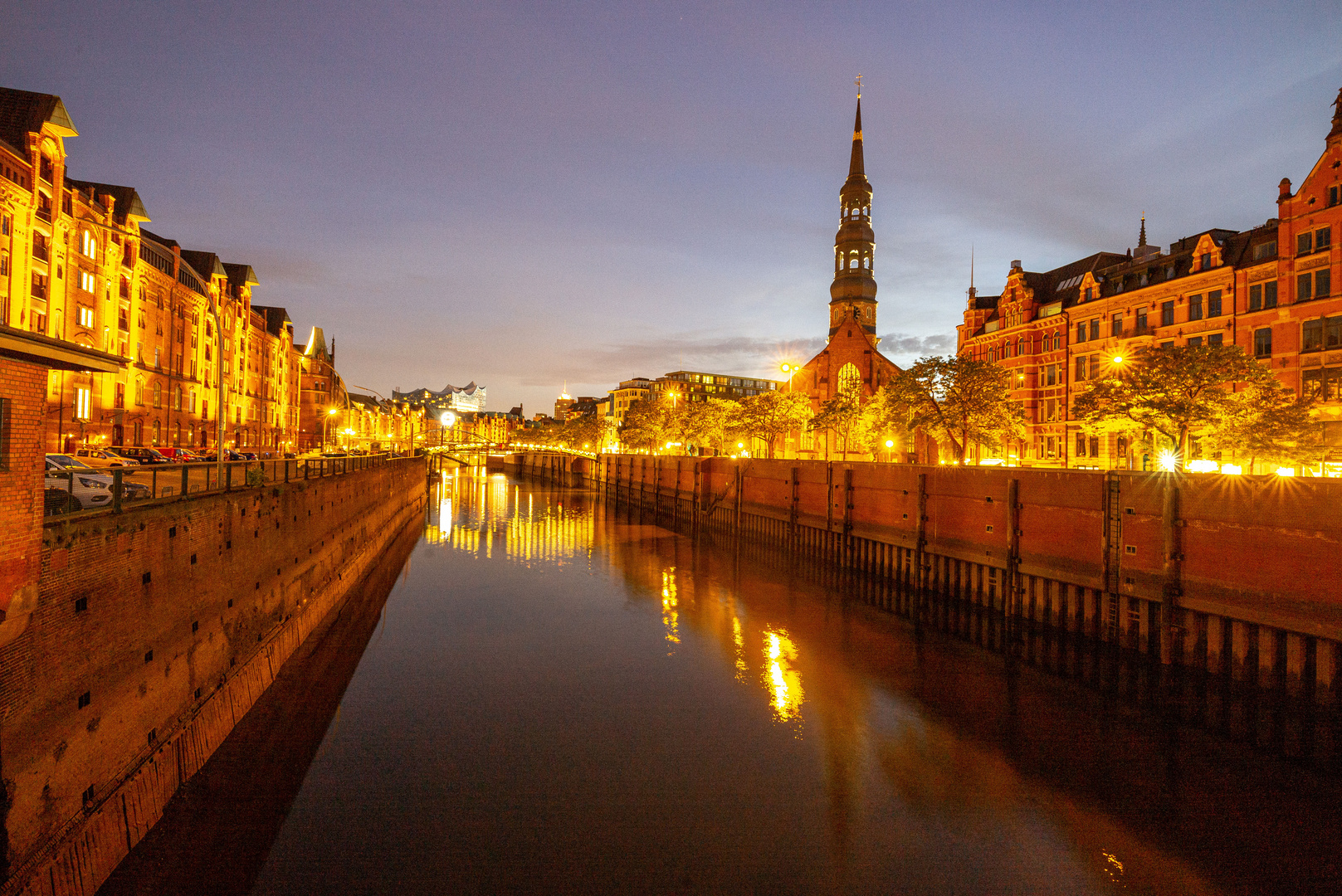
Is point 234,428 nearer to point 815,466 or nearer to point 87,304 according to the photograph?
point 87,304

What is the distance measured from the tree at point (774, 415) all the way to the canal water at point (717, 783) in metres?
48.9

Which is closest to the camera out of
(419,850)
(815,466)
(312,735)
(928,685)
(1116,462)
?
(419,850)

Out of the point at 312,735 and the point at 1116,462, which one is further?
→ the point at 1116,462

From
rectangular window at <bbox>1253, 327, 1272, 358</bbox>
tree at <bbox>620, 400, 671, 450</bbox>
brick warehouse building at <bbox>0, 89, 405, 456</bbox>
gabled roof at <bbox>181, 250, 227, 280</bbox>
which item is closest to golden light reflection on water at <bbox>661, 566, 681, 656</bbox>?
brick warehouse building at <bbox>0, 89, 405, 456</bbox>

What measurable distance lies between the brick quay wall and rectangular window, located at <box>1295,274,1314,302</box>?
189ft

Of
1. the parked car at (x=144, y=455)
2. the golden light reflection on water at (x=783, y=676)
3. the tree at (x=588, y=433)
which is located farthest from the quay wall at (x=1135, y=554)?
the tree at (x=588, y=433)

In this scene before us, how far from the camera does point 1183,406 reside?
31.5 meters

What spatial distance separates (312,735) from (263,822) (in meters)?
4.24

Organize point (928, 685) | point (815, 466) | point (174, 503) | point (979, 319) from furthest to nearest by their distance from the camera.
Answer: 1. point (979, 319)
2. point (815, 466)
3. point (928, 685)
4. point (174, 503)

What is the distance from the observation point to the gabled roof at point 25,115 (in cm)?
4591

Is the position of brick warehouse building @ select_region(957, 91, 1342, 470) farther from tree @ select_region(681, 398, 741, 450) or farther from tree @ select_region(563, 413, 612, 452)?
tree @ select_region(563, 413, 612, 452)

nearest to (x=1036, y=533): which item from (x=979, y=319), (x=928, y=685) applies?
(x=928, y=685)

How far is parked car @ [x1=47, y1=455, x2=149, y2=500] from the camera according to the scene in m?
12.8

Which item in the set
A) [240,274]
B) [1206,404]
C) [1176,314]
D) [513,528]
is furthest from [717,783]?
[240,274]
